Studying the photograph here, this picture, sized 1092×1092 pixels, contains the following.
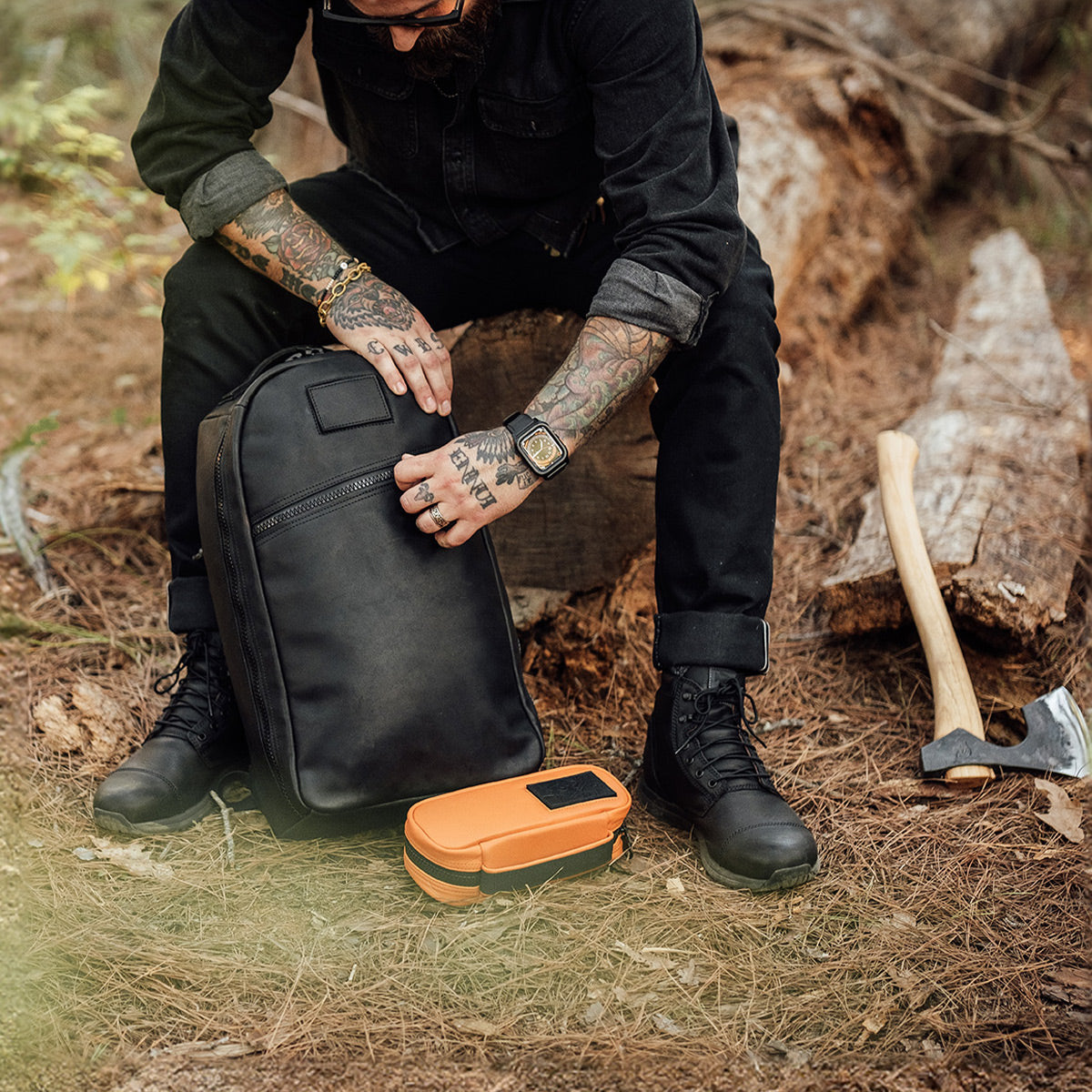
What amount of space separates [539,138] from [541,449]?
0.68m

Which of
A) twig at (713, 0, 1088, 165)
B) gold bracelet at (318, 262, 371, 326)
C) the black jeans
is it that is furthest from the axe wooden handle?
twig at (713, 0, 1088, 165)

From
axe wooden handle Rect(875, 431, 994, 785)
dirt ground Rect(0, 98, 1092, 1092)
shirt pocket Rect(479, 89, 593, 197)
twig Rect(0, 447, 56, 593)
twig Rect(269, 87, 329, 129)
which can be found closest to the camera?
dirt ground Rect(0, 98, 1092, 1092)

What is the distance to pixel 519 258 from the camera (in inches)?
85.3

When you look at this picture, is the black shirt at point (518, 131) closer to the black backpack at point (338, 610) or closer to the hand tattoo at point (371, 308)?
the hand tattoo at point (371, 308)

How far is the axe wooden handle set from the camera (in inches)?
81.4

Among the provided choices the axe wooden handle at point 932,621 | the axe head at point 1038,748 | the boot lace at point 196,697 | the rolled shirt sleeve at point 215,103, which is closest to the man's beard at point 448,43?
the rolled shirt sleeve at point 215,103

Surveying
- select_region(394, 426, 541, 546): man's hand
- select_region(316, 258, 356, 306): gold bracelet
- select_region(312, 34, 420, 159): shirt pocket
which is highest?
select_region(312, 34, 420, 159): shirt pocket

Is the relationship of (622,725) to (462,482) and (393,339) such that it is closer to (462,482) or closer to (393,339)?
(462,482)

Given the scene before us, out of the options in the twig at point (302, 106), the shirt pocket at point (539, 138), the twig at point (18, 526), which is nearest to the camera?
the shirt pocket at point (539, 138)

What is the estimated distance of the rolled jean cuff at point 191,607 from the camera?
198cm

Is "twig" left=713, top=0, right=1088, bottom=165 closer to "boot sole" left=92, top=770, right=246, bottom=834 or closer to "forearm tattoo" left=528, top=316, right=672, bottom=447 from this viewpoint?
"forearm tattoo" left=528, top=316, right=672, bottom=447

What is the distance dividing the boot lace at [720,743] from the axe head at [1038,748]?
42 cm

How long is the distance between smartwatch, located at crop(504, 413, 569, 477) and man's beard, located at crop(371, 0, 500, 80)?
0.71 metres

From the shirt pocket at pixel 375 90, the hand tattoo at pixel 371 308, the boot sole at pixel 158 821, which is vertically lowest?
the boot sole at pixel 158 821
